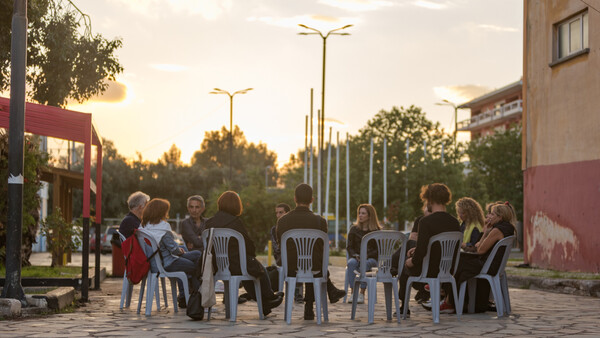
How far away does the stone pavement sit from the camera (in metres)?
8.95

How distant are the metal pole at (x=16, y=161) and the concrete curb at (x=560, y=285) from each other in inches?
380

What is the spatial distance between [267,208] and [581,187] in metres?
20.2

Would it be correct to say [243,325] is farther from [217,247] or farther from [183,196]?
[183,196]

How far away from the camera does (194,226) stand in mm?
13211

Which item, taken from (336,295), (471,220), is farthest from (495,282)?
(336,295)

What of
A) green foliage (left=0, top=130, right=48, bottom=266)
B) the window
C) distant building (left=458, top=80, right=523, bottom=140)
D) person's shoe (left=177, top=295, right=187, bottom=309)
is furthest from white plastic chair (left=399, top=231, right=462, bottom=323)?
distant building (left=458, top=80, right=523, bottom=140)

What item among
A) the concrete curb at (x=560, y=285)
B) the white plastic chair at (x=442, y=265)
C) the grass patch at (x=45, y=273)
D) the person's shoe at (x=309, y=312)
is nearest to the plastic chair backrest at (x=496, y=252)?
the white plastic chair at (x=442, y=265)

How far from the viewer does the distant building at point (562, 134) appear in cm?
2019

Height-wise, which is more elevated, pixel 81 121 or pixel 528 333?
pixel 81 121

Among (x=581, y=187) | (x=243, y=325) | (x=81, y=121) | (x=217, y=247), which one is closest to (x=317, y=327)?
(x=243, y=325)

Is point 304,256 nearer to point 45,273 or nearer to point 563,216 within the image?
point 45,273

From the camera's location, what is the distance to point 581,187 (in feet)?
67.4

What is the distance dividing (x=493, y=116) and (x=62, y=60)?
211 feet

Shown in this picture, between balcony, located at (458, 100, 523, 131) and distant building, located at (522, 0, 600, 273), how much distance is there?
169 ft
